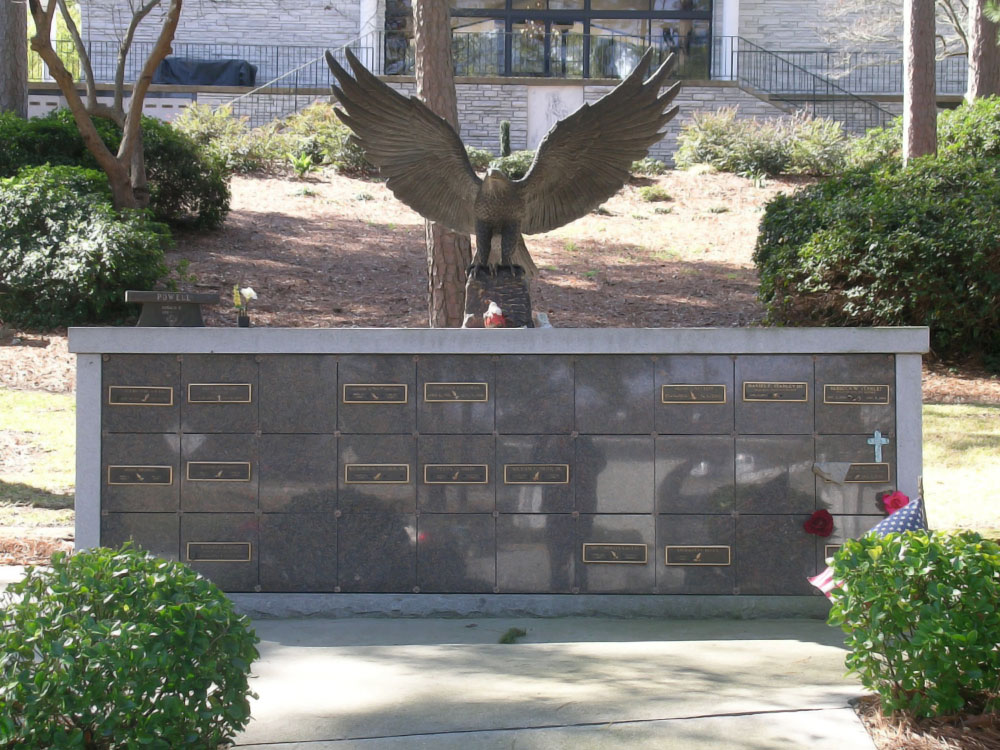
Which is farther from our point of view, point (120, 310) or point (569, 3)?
point (569, 3)

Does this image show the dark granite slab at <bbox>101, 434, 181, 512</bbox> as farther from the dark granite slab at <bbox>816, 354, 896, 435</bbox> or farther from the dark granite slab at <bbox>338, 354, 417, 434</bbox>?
the dark granite slab at <bbox>816, 354, 896, 435</bbox>

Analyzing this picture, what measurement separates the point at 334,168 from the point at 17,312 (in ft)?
26.5

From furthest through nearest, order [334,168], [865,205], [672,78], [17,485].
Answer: [672,78]
[334,168]
[865,205]
[17,485]

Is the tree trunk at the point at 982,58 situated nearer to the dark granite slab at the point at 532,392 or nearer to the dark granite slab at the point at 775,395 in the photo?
the dark granite slab at the point at 775,395

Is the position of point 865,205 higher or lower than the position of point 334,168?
lower

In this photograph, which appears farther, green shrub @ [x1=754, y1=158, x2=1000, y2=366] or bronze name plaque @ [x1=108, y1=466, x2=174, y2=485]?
green shrub @ [x1=754, y1=158, x2=1000, y2=366]

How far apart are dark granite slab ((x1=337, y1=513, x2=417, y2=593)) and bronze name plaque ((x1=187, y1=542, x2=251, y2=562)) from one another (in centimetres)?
58

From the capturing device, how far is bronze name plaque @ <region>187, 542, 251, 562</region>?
256 inches

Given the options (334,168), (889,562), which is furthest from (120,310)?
(889,562)

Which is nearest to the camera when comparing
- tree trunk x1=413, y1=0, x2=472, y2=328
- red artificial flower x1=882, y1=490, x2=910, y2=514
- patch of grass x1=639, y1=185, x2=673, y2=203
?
red artificial flower x1=882, y1=490, x2=910, y2=514

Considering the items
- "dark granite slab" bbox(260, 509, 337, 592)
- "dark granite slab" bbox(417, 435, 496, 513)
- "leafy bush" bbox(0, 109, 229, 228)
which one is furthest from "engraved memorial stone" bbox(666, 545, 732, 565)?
"leafy bush" bbox(0, 109, 229, 228)

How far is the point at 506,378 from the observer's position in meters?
6.55

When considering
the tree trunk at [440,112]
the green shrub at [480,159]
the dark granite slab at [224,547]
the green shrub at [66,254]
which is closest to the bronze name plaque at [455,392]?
the dark granite slab at [224,547]

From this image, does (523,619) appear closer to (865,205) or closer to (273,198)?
(865,205)
